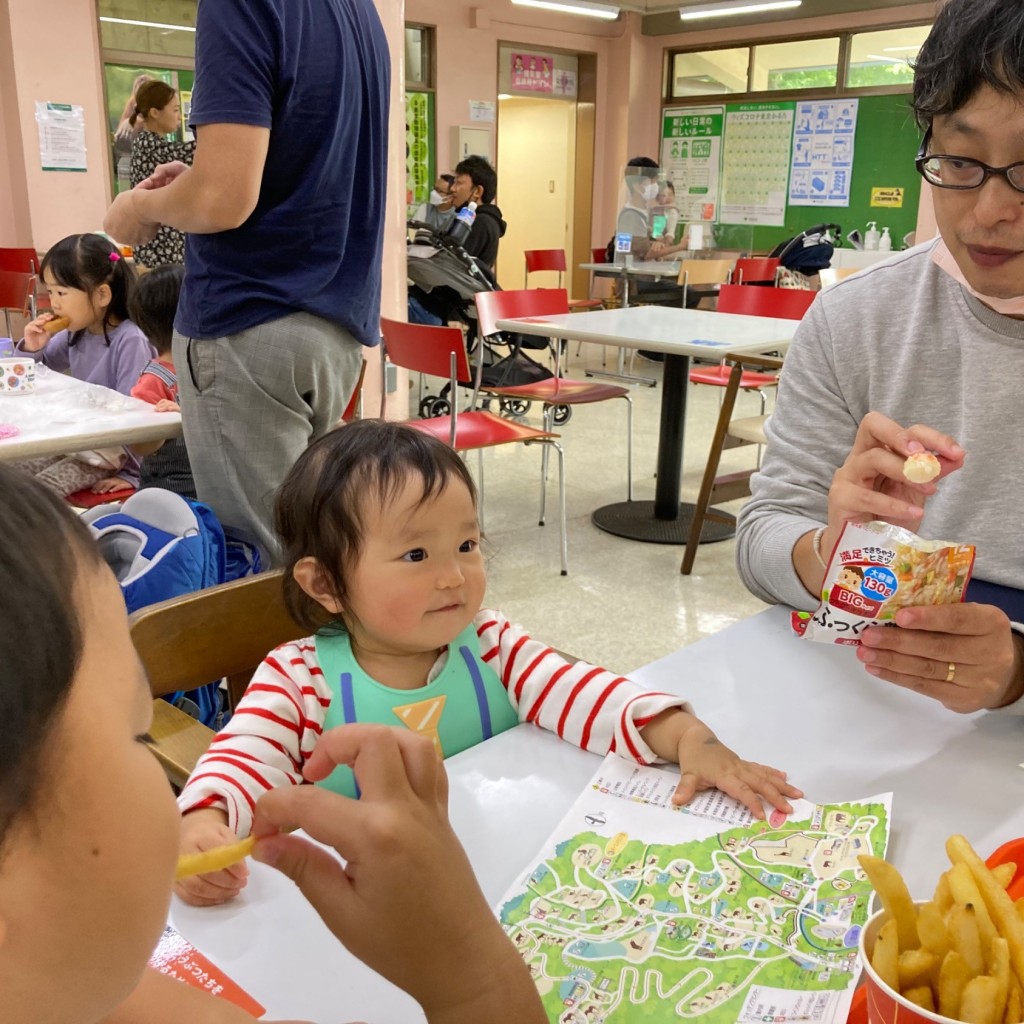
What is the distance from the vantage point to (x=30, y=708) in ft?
1.13

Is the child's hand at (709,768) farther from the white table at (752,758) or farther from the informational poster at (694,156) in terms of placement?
the informational poster at (694,156)

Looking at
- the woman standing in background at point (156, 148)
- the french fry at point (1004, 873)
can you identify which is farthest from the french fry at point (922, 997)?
the woman standing in background at point (156, 148)

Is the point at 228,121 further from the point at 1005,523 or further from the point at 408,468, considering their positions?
the point at 1005,523

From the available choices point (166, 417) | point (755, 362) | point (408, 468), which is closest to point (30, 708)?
point (408, 468)

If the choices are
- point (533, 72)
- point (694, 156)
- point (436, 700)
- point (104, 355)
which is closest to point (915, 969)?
point (436, 700)

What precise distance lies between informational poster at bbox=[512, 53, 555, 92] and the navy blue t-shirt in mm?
8669

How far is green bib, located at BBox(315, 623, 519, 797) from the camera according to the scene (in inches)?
42.7

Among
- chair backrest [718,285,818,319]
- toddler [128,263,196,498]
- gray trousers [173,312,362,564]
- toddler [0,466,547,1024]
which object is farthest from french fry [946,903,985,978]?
chair backrest [718,285,818,319]

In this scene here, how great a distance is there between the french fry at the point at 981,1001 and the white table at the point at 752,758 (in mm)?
294

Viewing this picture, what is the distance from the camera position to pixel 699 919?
2.35 feet

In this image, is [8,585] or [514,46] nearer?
[8,585]

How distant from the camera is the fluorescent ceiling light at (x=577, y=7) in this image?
353 inches

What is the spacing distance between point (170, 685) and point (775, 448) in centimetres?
85

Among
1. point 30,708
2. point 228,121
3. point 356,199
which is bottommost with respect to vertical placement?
point 30,708
